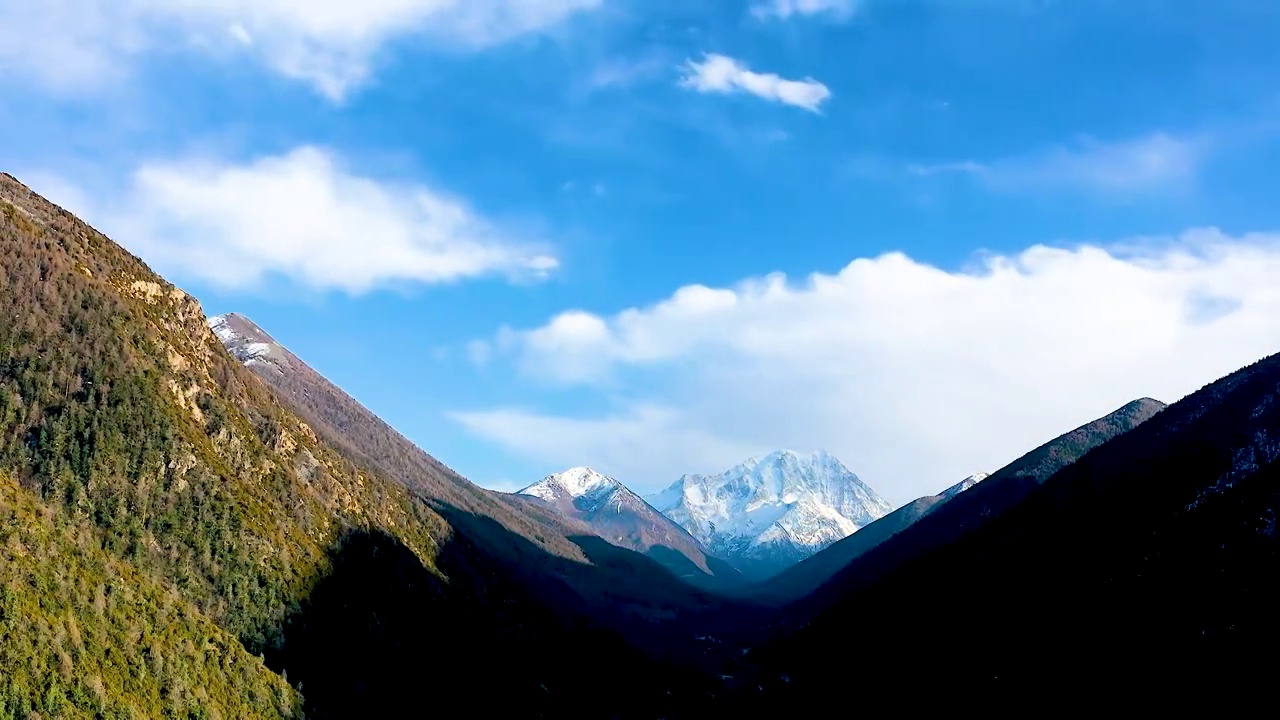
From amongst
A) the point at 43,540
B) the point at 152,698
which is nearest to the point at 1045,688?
the point at 152,698

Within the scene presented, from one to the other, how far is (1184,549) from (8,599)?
221919mm

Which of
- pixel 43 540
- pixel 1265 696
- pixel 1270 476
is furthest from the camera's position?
pixel 43 540

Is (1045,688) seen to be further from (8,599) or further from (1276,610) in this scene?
(8,599)

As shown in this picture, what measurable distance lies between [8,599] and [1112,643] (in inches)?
8152

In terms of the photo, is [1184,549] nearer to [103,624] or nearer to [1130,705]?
[1130,705]

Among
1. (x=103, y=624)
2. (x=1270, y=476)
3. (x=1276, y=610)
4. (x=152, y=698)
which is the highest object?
(x=103, y=624)

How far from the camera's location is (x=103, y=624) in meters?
194

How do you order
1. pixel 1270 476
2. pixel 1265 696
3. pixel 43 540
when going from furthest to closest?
pixel 43 540 → pixel 1270 476 → pixel 1265 696

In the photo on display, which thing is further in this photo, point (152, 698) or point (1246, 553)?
point (152, 698)

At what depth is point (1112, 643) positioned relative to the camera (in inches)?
7451

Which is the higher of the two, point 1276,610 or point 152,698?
point 152,698

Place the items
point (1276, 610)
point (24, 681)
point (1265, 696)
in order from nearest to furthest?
1. point (1265, 696)
2. point (1276, 610)
3. point (24, 681)

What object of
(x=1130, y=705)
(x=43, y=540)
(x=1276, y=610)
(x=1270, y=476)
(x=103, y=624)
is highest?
(x=43, y=540)

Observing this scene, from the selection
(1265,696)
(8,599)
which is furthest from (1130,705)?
(8,599)
